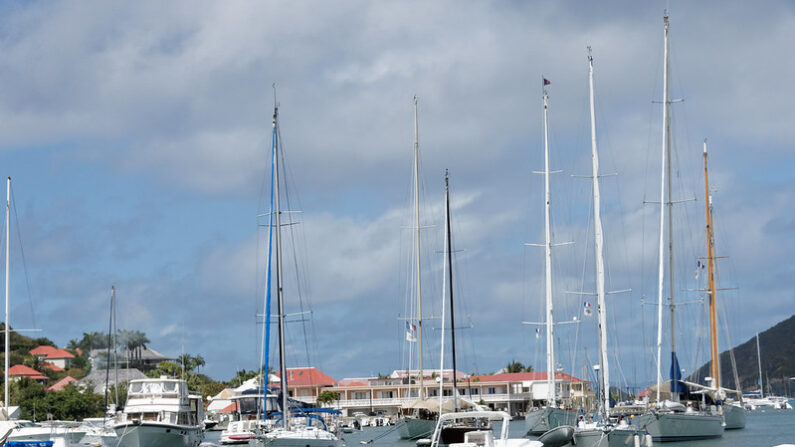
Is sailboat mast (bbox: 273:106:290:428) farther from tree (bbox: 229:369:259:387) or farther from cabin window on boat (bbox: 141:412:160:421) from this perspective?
tree (bbox: 229:369:259:387)

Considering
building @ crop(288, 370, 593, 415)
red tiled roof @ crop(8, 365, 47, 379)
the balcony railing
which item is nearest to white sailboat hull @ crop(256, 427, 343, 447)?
building @ crop(288, 370, 593, 415)

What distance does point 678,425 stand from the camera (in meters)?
58.7

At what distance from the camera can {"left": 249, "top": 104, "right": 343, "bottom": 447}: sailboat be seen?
48.9 metres

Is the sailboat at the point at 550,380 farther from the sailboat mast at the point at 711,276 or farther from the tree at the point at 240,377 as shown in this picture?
the tree at the point at 240,377

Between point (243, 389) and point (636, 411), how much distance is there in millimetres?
73632

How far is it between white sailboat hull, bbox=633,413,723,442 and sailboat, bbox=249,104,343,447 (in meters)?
17.1

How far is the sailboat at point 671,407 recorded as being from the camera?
190 feet

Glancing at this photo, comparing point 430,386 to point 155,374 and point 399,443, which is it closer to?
point 155,374

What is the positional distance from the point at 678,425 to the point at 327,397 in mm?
93316

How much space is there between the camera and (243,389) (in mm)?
124438

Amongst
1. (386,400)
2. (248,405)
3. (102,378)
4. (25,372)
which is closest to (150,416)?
(248,405)

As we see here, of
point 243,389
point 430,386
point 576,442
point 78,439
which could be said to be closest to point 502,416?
point 576,442

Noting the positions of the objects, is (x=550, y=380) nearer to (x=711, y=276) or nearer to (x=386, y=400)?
(x=711, y=276)

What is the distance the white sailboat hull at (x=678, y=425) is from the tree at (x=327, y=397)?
90.0m
